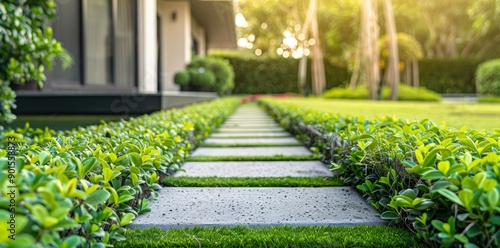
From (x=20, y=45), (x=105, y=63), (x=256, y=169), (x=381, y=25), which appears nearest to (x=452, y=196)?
(x=256, y=169)

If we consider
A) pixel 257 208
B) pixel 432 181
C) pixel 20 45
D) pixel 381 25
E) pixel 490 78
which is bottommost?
pixel 257 208

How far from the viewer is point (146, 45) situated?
8.31 metres

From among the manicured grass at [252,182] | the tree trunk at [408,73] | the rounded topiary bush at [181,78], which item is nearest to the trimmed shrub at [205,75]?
the rounded topiary bush at [181,78]

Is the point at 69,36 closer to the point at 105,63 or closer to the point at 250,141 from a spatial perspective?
the point at 105,63

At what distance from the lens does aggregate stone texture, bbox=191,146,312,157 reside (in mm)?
3529

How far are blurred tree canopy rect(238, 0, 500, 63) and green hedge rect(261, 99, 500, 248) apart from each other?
2203cm

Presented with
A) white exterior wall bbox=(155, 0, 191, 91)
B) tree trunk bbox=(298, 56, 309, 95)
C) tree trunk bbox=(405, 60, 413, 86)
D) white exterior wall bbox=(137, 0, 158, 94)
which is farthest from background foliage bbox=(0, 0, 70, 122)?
tree trunk bbox=(405, 60, 413, 86)

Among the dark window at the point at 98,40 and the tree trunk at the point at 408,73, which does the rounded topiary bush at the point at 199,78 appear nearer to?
the dark window at the point at 98,40

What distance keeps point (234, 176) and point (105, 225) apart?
1.21 m

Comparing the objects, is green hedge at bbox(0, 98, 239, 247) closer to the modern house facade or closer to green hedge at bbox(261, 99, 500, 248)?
green hedge at bbox(261, 99, 500, 248)

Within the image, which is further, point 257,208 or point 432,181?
point 257,208

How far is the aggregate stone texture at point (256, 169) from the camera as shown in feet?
8.68

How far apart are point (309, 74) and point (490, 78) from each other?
36.8 feet

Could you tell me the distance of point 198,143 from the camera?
3.97 m
